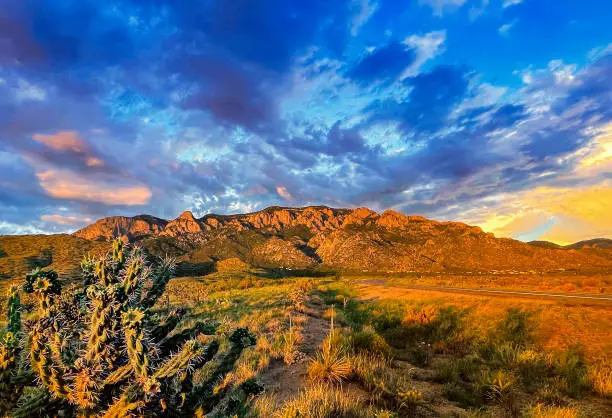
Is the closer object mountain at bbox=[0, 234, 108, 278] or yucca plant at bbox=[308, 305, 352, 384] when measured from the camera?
yucca plant at bbox=[308, 305, 352, 384]

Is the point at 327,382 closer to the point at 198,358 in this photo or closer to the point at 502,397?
the point at 502,397

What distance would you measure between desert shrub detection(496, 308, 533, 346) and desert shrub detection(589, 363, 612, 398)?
286 cm

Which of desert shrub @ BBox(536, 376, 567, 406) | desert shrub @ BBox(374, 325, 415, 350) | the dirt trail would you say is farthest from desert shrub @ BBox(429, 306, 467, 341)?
the dirt trail

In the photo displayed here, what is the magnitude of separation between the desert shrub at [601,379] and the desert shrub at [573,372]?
0.47 ft

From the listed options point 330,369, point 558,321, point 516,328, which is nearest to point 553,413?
point 330,369

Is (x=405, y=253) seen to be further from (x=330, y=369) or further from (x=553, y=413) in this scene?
(x=553, y=413)

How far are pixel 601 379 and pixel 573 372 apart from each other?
0.82 m

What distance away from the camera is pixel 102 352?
2.40m

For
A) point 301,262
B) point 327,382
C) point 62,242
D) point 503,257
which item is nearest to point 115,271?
point 327,382

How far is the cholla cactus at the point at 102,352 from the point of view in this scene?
2305 mm

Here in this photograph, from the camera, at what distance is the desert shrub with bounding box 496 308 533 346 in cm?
1265

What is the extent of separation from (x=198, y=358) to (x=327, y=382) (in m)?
6.31

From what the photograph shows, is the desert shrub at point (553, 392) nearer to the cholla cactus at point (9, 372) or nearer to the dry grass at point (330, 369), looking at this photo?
the dry grass at point (330, 369)

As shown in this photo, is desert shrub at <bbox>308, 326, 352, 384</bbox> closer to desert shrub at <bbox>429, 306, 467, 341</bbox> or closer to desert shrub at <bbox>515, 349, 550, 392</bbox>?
desert shrub at <bbox>515, 349, 550, 392</bbox>
